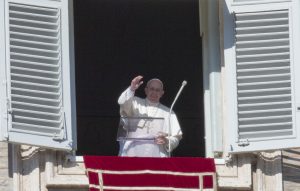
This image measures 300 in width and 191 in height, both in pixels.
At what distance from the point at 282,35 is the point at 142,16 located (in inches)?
141

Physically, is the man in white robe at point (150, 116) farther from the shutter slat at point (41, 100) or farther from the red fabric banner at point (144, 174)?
the shutter slat at point (41, 100)

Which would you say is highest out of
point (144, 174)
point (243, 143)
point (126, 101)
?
point (126, 101)

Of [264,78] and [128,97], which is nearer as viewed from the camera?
[264,78]

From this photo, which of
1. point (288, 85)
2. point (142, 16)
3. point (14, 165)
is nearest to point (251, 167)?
point (288, 85)

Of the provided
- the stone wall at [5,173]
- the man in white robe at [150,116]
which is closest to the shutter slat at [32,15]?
the man in white robe at [150,116]

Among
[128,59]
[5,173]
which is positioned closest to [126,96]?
[5,173]

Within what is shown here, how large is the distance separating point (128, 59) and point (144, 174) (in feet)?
14.4

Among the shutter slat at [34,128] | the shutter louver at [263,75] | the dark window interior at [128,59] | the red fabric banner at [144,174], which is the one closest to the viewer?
the red fabric banner at [144,174]

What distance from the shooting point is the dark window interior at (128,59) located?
1872 centimetres

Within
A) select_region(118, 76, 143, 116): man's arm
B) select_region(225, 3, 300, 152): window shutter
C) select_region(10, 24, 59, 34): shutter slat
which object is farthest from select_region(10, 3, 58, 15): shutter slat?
select_region(225, 3, 300, 152): window shutter

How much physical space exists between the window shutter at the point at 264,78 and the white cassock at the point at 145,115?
0.50m

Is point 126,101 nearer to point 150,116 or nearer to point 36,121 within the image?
point 150,116

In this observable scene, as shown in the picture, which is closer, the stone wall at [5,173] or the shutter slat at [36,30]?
the stone wall at [5,173]

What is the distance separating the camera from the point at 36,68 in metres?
15.3
